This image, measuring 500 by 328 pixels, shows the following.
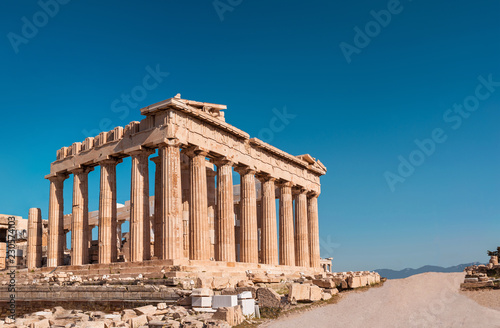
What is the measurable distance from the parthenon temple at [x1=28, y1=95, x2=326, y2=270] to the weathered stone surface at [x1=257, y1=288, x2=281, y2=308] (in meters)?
11.6

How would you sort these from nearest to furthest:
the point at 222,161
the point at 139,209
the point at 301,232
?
the point at 139,209, the point at 222,161, the point at 301,232

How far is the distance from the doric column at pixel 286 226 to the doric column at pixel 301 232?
6.13 feet

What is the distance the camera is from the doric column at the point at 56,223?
117ft

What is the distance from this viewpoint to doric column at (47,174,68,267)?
35.7 metres

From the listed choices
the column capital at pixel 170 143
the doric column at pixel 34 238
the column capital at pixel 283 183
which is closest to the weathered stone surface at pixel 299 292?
the column capital at pixel 170 143

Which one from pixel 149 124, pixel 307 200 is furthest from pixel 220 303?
pixel 307 200

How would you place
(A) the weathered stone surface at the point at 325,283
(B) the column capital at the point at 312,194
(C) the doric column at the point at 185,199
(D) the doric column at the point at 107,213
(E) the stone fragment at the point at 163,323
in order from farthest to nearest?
(B) the column capital at the point at 312,194
(C) the doric column at the point at 185,199
(D) the doric column at the point at 107,213
(A) the weathered stone surface at the point at 325,283
(E) the stone fragment at the point at 163,323

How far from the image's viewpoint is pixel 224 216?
33500 millimetres

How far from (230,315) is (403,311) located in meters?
4.87

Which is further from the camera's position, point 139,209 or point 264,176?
point 264,176

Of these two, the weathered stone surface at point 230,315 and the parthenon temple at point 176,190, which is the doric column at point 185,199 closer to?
the parthenon temple at point 176,190

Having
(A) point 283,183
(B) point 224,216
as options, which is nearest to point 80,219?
(B) point 224,216

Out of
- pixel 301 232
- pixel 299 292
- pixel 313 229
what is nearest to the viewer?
pixel 299 292

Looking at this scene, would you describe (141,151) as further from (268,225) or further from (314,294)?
(314,294)
